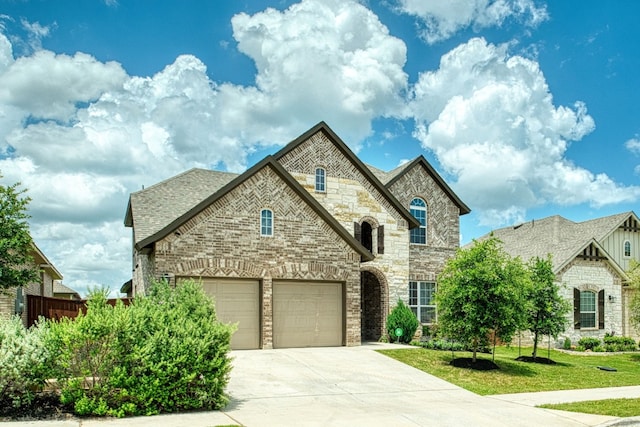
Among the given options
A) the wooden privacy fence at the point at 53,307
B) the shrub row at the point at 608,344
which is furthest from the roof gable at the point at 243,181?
the shrub row at the point at 608,344

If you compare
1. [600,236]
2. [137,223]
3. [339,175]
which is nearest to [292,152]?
[339,175]

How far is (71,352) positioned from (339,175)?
1640 cm

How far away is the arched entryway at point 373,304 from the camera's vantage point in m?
27.2

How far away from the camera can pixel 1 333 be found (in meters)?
12.1

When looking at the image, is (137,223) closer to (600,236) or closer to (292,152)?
(292,152)

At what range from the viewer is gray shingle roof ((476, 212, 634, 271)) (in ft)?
105

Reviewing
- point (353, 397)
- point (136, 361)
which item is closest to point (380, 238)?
point (353, 397)

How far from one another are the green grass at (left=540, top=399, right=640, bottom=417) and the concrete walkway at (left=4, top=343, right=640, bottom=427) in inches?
21.3

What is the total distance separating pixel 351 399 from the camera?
48.6ft

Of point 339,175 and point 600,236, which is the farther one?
point 600,236

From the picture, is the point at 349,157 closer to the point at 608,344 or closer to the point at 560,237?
the point at 560,237

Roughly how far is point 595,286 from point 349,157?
15182 mm

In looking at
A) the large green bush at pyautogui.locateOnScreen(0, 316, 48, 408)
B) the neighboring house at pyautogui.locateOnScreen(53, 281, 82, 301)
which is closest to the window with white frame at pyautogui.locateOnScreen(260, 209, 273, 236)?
the large green bush at pyautogui.locateOnScreen(0, 316, 48, 408)

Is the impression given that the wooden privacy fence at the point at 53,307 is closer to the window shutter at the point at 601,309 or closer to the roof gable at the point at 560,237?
the roof gable at the point at 560,237
